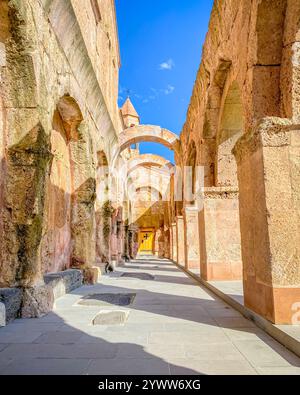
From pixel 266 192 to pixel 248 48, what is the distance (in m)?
2.12

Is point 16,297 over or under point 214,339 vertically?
over

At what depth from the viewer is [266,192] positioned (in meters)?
3.12

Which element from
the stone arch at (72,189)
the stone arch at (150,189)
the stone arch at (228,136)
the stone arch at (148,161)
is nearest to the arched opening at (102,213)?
the stone arch at (72,189)

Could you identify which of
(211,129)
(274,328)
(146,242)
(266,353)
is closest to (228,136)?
(211,129)

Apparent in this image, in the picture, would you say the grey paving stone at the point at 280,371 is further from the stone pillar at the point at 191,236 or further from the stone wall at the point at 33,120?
the stone pillar at the point at 191,236

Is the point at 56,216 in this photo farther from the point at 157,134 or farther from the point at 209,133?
the point at 157,134

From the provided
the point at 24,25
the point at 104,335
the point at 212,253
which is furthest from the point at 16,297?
the point at 212,253

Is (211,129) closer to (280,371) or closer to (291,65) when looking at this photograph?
(291,65)

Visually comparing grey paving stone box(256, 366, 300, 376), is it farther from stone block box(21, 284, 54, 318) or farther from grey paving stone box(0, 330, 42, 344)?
stone block box(21, 284, 54, 318)

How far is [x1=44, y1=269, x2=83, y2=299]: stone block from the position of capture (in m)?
4.93

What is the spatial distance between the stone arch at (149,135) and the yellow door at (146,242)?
1843cm

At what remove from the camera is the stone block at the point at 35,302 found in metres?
3.79

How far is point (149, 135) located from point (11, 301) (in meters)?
11.8

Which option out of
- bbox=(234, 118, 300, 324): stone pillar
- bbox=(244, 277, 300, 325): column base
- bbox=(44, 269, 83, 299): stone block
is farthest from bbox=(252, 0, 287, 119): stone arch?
bbox=(44, 269, 83, 299): stone block
